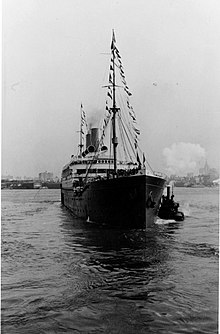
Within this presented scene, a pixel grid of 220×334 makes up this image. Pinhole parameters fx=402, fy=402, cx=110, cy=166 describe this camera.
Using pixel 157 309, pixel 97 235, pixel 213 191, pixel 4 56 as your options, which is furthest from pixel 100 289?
pixel 97 235

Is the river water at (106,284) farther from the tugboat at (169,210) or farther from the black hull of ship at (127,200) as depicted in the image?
the tugboat at (169,210)

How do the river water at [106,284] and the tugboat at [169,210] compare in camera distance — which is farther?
the tugboat at [169,210]

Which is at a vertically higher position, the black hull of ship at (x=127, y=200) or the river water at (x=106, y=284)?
the black hull of ship at (x=127, y=200)

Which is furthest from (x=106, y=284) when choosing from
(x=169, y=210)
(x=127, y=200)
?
(x=169, y=210)

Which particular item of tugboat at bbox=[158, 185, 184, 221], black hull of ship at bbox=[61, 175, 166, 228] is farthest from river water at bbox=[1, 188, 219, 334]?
tugboat at bbox=[158, 185, 184, 221]

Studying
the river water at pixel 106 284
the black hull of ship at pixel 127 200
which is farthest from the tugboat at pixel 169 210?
the river water at pixel 106 284

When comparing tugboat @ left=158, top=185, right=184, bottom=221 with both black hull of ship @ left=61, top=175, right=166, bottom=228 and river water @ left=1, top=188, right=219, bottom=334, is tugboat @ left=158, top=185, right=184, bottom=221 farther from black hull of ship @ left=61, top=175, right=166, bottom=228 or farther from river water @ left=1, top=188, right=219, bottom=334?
river water @ left=1, top=188, right=219, bottom=334

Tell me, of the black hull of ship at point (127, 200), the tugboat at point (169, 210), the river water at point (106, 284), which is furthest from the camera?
the tugboat at point (169, 210)
